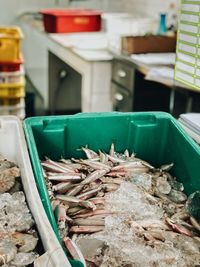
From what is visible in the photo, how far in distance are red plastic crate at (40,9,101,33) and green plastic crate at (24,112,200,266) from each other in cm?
268

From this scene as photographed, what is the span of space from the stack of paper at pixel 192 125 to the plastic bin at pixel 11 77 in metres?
2.13

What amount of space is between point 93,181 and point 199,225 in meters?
0.38

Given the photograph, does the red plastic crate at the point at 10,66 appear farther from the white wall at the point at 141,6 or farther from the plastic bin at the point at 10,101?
the white wall at the point at 141,6

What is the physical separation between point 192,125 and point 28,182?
663 millimetres

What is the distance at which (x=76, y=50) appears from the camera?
3279 millimetres

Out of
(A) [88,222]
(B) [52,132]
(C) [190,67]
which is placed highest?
(C) [190,67]

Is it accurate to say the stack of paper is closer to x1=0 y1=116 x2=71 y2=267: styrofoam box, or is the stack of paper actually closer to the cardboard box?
x1=0 y1=116 x2=71 y2=267: styrofoam box

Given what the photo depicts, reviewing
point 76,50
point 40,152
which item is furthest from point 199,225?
point 76,50

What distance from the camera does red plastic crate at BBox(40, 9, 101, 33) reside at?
13.2 feet

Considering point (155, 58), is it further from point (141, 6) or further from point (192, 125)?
point (141, 6)

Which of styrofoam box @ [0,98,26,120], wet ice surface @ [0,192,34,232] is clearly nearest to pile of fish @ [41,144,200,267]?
wet ice surface @ [0,192,34,232]

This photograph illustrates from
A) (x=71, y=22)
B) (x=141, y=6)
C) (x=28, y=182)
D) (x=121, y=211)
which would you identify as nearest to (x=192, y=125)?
(x=121, y=211)

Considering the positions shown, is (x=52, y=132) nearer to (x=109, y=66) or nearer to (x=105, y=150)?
(x=105, y=150)

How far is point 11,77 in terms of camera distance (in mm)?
3393
